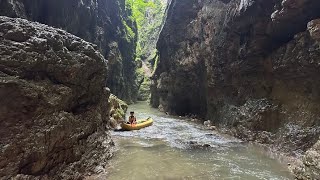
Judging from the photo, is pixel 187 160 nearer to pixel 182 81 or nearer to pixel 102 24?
pixel 182 81

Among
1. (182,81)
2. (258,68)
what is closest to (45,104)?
(258,68)

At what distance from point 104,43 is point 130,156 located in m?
23.8

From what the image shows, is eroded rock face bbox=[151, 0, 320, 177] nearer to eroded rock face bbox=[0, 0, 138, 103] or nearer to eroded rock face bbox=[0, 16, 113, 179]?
eroded rock face bbox=[0, 16, 113, 179]

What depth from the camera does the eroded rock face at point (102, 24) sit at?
64.0ft

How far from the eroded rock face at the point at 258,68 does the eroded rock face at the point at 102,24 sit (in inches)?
394

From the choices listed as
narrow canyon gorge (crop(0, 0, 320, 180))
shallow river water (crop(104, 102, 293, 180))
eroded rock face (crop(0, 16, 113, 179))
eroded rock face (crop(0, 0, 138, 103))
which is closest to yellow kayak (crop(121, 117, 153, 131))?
narrow canyon gorge (crop(0, 0, 320, 180))

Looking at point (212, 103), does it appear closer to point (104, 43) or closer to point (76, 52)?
point (76, 52)

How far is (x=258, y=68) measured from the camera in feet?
52.3

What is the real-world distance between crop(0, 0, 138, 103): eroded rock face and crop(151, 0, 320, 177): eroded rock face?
10.0m

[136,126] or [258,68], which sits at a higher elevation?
[258,68]

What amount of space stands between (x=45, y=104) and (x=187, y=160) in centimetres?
617

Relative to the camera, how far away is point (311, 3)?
11938mm

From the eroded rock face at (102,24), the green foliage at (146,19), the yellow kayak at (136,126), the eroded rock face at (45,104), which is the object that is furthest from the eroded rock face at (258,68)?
the green foliage at (146,19)

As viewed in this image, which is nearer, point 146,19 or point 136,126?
point 136,126
